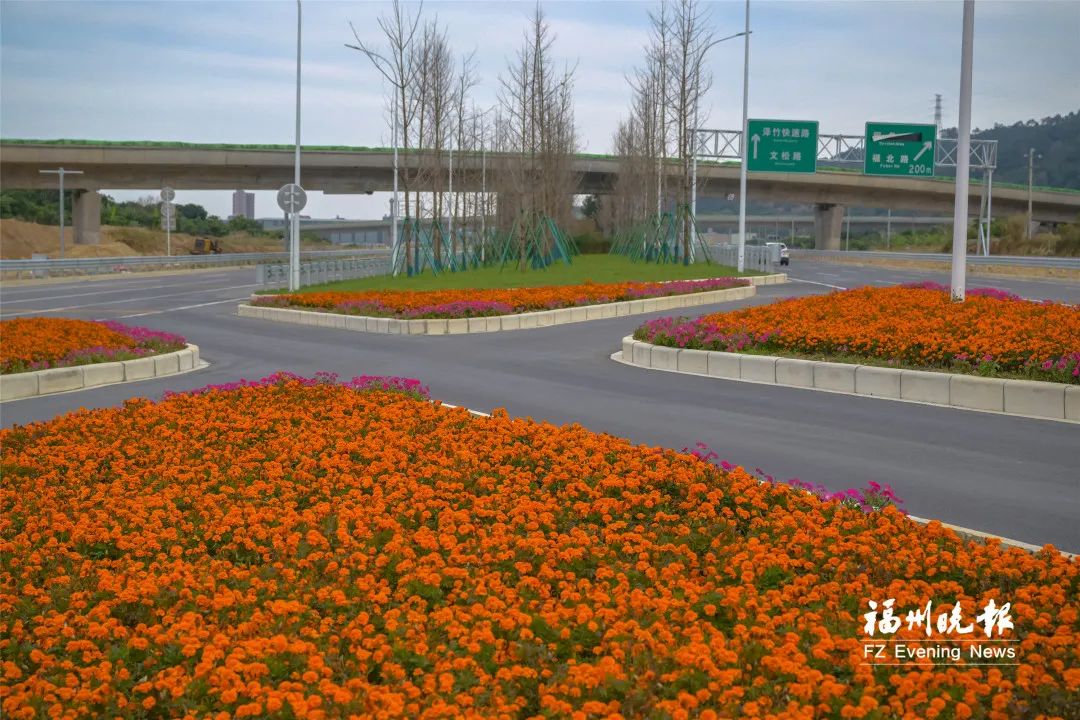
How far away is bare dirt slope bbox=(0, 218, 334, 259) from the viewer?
219 ft

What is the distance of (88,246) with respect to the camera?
66688 millimetres

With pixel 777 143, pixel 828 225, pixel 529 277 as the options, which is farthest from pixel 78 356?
pixel 828 225

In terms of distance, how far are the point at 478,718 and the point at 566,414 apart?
8.09 meters

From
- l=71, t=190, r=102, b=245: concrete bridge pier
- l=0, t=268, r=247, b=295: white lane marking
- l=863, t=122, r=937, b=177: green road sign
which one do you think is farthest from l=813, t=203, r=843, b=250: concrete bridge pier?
l=71, t=190, r=102, b=245: concrete bridge pier

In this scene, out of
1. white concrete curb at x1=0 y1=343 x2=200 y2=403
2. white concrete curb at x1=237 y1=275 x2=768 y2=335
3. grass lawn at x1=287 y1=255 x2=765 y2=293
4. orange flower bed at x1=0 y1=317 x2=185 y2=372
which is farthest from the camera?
grass lawn at x1=287 y1=255 x2=765 y2=293

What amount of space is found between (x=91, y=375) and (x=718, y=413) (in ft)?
27.8

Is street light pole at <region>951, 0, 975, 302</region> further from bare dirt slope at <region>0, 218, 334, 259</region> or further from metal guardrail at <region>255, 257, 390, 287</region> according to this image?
bare dirt slope at <region>0, 218, 334, 259</region>

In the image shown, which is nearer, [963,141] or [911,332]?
[911,332]

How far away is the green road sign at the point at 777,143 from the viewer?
159 feet

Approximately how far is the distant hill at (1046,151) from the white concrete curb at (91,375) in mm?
100934

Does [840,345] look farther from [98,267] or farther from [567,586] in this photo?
[98,267]

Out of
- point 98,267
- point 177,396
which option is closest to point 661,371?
point 177,396

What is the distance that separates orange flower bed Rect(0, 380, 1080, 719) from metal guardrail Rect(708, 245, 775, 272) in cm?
3661

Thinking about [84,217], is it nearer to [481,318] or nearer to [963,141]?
[481,318]
